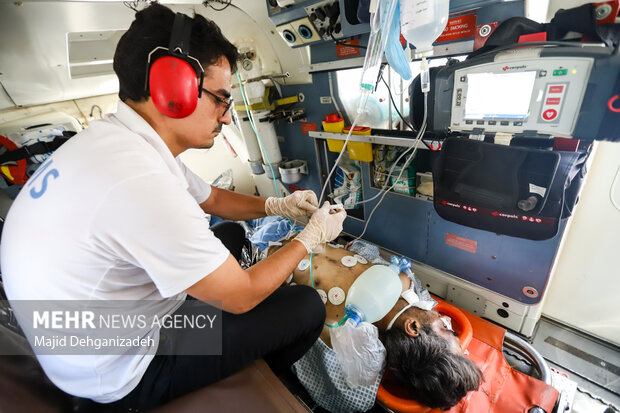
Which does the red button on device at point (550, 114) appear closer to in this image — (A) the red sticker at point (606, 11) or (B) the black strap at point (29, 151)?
(A) the red sticker at point (606, 11)

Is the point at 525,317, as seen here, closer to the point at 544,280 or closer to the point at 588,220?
the point at 544,280

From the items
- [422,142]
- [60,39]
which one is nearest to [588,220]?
[422,142]

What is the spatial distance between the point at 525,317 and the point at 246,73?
288 cm

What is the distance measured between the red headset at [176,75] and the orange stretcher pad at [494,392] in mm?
1558

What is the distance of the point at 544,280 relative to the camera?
5.52 feet

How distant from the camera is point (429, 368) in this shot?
1.30 m

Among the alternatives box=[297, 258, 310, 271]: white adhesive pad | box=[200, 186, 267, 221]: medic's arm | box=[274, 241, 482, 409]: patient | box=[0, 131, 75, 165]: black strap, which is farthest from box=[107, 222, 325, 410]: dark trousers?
box=[0, 131, 75, 165]: black strap

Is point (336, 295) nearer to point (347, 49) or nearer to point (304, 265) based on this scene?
point (304, 265)

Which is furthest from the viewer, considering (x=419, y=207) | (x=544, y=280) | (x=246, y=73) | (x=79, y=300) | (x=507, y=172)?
(x=246, y=73)

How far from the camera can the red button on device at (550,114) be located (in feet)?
3.81

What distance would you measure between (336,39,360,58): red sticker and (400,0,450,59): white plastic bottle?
61 centimetres

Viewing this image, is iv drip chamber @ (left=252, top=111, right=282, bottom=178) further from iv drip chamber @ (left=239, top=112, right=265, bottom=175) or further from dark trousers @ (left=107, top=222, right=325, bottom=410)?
dark trousers @ (left=107, top=222, right=325, bottom=410)

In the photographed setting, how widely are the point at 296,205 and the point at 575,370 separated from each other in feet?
6.46

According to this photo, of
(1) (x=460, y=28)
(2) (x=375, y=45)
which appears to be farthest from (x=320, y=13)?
(1) (x=460, y=28)
